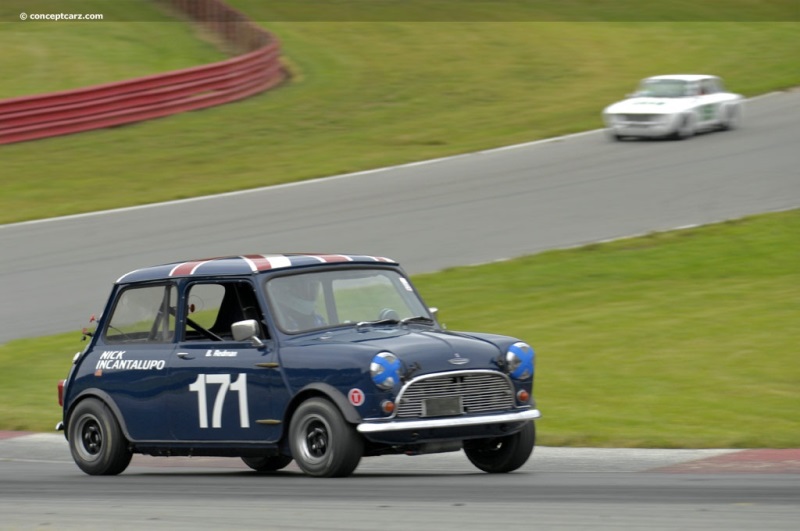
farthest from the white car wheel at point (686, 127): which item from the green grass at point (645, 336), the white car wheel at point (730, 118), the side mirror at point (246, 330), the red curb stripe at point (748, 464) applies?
the side mirror at point (246, 330)

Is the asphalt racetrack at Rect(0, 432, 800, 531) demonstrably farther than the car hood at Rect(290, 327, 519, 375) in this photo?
No

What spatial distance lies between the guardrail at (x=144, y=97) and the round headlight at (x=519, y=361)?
21.4 m

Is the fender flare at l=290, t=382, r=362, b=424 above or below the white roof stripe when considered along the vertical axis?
below

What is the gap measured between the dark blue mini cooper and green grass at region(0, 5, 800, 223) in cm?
1421

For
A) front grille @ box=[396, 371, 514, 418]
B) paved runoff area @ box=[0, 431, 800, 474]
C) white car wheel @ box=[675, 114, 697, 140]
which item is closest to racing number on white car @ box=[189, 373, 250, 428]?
paved runoff area @ box=[0, 431, 800, 474]

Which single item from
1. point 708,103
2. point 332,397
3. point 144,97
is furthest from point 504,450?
point 144,97

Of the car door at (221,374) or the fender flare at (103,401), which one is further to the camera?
the fender flare at (103,401)

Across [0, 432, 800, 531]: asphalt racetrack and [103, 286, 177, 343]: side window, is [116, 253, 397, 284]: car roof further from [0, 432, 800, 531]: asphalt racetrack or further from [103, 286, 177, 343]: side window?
[0, 432, 800, 531]: asphalt racetrack

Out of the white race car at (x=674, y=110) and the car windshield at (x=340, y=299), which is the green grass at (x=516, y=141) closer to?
the white race car at (x=674, y=110)

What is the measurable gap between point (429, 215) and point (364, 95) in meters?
11.8

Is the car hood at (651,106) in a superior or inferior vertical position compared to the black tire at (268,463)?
inferior

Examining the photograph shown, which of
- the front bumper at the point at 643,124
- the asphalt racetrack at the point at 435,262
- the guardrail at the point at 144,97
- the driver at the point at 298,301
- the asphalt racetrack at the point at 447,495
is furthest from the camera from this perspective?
the guardrail at the point at 144,97

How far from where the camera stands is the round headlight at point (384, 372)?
899 centimetres

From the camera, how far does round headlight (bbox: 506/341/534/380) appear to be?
955cm
